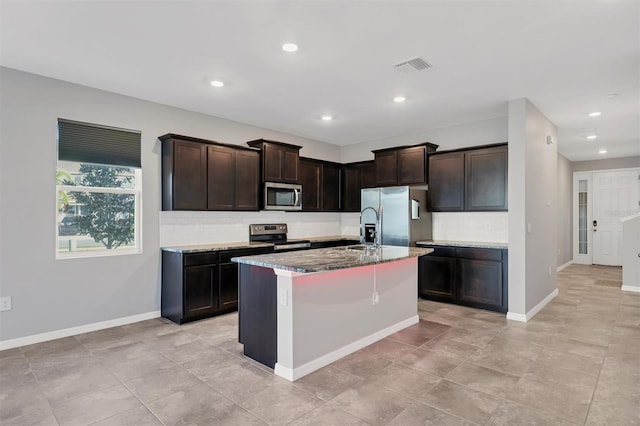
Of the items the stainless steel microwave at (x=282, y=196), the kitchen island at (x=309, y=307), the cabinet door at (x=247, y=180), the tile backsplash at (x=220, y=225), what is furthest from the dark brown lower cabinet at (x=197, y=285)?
the kitchen island at (x=309, y=307)

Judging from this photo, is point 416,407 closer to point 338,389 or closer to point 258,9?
point 338,389

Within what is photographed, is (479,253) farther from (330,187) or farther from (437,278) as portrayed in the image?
(330,187)

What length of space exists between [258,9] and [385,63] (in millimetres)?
1370

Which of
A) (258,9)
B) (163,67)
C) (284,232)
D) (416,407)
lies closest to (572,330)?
(416,407)

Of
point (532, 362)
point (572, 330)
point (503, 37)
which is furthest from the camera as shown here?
point (572, 330)

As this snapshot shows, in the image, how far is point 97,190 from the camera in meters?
4.09

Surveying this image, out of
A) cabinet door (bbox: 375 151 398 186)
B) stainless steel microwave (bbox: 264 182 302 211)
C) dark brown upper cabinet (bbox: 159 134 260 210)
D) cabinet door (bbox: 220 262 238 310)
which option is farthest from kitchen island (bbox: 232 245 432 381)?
cabinet door (bbox: 375 151 398 186)

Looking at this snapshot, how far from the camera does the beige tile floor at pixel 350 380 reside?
2.27 m

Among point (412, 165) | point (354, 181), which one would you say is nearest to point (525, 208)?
point (412, 165)

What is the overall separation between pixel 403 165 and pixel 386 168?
1.07ft

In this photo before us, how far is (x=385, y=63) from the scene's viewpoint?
3334 mm

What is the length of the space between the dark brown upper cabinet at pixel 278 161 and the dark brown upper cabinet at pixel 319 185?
462mm

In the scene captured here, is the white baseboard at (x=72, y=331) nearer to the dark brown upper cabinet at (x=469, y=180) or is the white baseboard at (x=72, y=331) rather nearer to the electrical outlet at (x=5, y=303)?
the electrical outlet at (x=5, y=303)

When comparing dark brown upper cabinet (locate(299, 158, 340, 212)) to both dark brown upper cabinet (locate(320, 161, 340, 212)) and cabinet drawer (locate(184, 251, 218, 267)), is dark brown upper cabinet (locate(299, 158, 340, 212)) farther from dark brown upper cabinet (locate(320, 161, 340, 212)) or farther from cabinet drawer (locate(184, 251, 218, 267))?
cabinet drawer (locate(184, 251, 218, 267))
